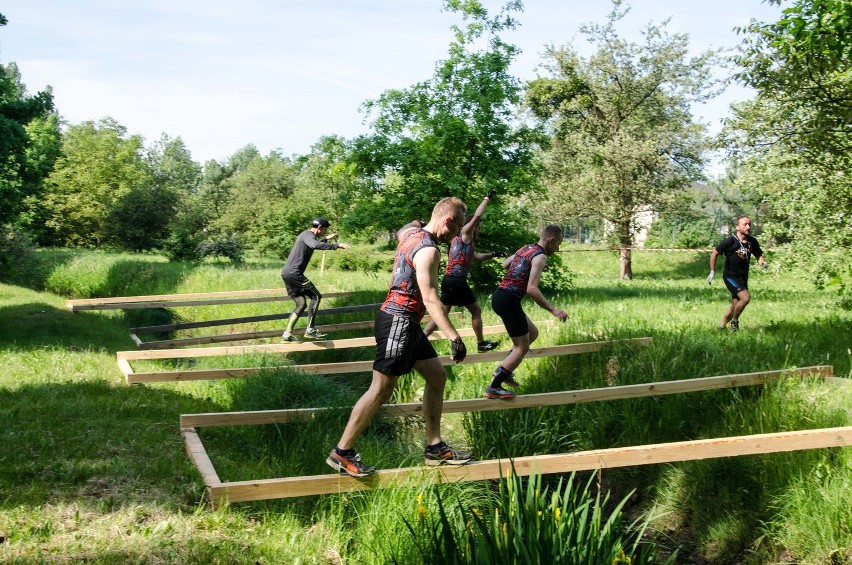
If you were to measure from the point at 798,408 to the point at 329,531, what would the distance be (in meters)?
4.55

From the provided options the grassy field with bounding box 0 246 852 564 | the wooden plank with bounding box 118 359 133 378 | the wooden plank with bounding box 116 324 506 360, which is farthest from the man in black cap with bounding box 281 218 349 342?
the wooden plank with bounding box 118 359 133 378

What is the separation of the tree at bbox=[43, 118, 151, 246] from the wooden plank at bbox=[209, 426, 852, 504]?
1181 inches

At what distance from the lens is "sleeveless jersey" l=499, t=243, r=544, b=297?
7762mm

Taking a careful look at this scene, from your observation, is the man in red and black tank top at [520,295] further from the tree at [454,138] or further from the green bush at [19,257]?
the green bush at [19,257]

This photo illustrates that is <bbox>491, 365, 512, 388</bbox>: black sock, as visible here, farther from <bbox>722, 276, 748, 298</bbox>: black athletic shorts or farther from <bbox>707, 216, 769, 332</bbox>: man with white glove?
<bbox>722, 276, 748, 298</bbox>: black athletic shorts

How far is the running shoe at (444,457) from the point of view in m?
5.29

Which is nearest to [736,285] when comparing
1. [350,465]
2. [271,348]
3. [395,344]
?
[271,348]

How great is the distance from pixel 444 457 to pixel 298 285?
6577mm

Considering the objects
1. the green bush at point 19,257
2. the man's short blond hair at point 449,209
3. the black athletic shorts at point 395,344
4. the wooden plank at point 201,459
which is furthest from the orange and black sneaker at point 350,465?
the green bush at point 19,257

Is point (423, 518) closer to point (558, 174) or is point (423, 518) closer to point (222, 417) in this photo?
→ point (222, 417)

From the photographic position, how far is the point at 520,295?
25.4 ft

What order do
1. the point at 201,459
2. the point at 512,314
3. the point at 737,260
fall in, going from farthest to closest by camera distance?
the point at 737,260, the point at 512,314, the point at 201,459

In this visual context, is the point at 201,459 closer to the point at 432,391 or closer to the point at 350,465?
the point at 350,465

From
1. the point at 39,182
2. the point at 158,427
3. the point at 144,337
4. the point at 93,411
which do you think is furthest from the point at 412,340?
the point at 39,182
